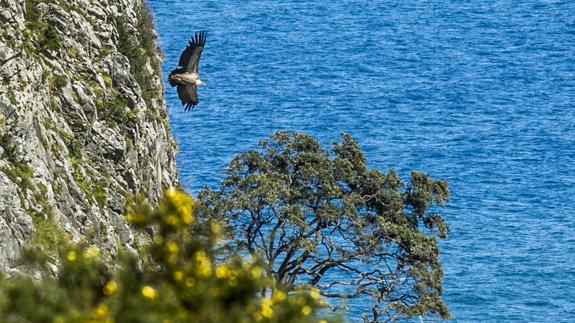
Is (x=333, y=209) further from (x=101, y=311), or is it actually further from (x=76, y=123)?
(x=101, y=311)

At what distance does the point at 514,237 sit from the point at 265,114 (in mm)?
35840

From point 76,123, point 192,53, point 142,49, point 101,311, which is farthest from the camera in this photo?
point 142,49

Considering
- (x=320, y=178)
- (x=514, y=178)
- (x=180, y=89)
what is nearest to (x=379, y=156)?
(x=514, y=178)

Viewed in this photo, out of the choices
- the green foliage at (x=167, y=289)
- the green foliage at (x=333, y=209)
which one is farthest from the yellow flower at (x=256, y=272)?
the green foliage at (x=333, y=209)

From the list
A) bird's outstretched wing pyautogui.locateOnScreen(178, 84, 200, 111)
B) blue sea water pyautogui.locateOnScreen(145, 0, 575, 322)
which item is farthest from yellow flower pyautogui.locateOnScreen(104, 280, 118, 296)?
blue sea water pyautogui.locateOnScreen(145, 0, 575, 322)

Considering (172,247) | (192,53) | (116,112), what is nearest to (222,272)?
(172,247)

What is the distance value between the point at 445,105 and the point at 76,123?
91376 millimetres

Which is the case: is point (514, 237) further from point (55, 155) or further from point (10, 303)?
point (10, 303)

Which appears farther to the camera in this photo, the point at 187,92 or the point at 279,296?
the point at 187,92

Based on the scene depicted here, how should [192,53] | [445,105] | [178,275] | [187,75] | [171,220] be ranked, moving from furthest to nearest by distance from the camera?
[445,105]
[187,75]
[192,53]
[171,220]
[178,275]

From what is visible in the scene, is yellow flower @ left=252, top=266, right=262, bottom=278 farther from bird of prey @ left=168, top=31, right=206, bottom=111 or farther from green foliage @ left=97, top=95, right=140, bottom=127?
bird of prey @ left=168, top=31, right=206, bottom=111

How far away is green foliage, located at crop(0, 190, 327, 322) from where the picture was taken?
1138cm

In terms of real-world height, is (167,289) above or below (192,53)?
below

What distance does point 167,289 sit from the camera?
1172 cm
